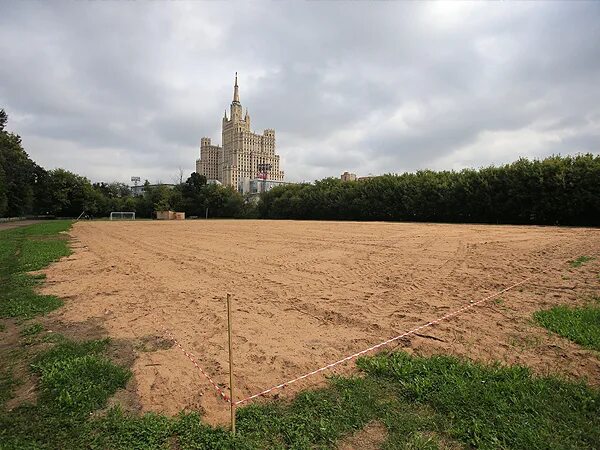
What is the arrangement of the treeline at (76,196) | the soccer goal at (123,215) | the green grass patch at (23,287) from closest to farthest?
the green grass patch at (23,287) → the treeline at (76,196) → the soccer goal at (123,215)

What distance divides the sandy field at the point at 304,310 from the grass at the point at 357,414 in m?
0.32

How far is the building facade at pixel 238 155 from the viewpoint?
14650 cm

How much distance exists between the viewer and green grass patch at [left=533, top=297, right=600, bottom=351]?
4.66 meters

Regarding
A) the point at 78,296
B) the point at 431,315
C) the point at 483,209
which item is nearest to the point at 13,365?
the point at 78,296

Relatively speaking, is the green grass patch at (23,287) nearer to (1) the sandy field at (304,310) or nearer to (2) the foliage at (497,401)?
(1) the sandy field at (304,310)

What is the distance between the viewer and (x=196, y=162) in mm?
168125

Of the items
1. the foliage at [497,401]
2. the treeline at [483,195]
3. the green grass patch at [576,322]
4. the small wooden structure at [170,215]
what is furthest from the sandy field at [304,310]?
Result: the small wooden structure at [170,215]

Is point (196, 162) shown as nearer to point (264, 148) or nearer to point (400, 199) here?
point (264, 148)

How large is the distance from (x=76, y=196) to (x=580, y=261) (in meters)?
83.9

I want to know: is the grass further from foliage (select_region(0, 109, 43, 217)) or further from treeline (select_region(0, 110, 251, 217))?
treeline (select_region(0, 110, 251, 217))

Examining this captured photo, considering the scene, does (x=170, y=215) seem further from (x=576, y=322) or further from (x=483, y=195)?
(x=576, y=322)

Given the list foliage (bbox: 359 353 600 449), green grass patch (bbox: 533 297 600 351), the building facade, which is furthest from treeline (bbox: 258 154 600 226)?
the building facade

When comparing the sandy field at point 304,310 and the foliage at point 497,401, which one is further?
the sandy field at point 304,310

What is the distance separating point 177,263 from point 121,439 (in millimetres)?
10183
